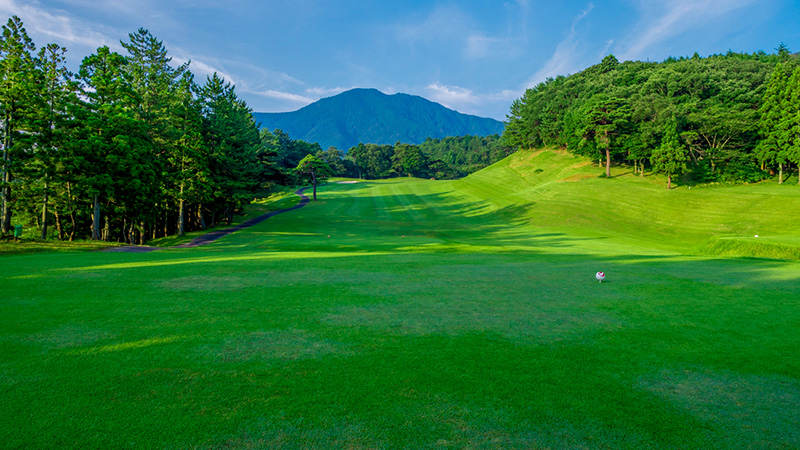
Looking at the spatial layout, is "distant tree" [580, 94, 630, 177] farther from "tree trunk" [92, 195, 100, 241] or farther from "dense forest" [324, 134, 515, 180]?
"dense forest" [324, 134, 515, 180]

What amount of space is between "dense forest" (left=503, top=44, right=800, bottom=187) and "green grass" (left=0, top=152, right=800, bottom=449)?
4576 centimetres

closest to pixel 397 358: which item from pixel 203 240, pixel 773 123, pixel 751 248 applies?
pixel 751 248

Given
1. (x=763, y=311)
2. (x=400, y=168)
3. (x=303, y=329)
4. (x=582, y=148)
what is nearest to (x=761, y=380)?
(x=763, y=311)

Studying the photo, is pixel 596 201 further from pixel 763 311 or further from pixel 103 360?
pixel 103 360

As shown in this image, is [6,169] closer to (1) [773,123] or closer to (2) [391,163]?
(1) [773,123]

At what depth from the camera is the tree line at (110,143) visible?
22.8 m

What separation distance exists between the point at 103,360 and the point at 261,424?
2.59m

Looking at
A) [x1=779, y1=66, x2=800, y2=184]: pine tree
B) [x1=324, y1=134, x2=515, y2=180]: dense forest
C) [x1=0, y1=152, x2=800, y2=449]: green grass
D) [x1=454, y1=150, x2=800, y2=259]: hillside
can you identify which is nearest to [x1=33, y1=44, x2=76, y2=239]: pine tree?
[x1=0, y1=152, x2=800, y2=449]: green grass

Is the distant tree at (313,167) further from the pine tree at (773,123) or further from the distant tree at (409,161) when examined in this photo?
the distant tree at (409,161)

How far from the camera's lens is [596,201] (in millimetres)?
41406

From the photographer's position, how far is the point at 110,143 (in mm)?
25969

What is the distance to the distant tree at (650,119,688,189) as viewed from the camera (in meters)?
43.5

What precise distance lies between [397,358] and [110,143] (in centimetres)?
2979

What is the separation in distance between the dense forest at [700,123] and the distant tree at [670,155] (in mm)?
96
